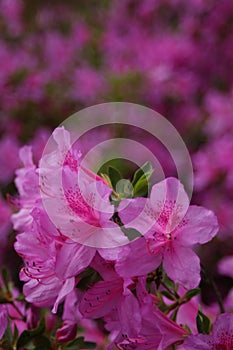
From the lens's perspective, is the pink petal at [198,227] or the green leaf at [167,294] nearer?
the pink petal at [198,227]

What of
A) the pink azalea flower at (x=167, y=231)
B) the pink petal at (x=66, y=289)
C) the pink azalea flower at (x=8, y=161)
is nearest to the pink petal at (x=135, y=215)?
the pink azalea flower at (x=167, y=231)

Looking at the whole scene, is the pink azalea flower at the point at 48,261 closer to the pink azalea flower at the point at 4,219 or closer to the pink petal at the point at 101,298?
the pink petal at the point at 101,298

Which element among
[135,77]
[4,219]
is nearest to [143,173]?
[4,219]

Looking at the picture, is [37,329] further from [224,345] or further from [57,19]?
[57,19]

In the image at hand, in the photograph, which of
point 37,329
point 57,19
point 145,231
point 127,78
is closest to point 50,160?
point 145,231

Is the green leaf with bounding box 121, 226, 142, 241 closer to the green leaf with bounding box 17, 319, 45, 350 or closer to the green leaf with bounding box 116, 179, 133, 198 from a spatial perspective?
the green leaf with bounding box 116, 179, 133, 198

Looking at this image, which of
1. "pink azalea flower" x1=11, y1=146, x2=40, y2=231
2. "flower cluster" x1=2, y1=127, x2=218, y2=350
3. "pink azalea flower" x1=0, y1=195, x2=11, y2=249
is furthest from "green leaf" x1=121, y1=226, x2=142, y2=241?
"pink azalea flower" x1=0, y1=195, x2=11, y2=249

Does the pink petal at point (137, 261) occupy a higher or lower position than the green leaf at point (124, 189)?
lower
